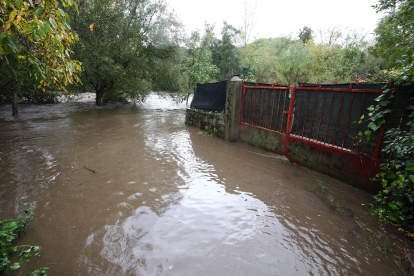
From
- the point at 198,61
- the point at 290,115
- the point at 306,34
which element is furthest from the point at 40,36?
the point at 306,34

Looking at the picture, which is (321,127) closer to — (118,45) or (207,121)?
(207,121)

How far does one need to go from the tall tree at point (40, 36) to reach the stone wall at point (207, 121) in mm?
4884

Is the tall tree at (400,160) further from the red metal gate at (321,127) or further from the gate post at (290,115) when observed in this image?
the gate post at (290,115)

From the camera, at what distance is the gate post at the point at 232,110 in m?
6.81

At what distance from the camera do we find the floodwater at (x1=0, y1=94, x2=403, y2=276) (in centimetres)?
228

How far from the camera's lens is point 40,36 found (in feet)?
8.30

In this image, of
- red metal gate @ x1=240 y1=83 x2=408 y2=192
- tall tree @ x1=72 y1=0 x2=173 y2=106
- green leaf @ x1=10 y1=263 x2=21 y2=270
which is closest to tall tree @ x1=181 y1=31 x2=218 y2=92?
tall tree @ x1=72 y1=0 x2=173 y2=106

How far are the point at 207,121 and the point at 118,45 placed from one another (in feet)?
24.6

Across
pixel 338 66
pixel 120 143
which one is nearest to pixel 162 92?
pixel 120 143

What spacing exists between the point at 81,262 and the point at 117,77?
12.7 m

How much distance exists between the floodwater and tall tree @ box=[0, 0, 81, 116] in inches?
78.8

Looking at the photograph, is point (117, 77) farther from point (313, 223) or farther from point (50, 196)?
point (313, 223)

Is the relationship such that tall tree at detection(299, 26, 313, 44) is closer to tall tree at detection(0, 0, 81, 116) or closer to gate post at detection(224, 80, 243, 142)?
gate post at detection(224, 80, 243, 142)

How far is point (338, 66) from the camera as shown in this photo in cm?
1545
